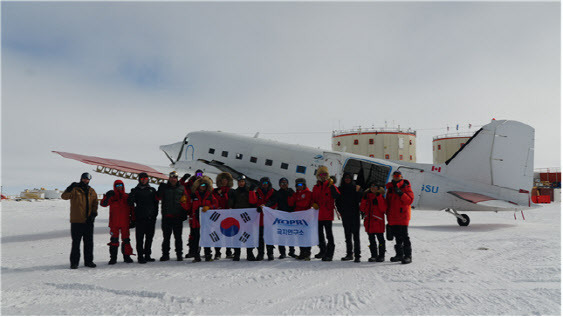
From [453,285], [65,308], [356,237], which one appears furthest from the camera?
[356,237]

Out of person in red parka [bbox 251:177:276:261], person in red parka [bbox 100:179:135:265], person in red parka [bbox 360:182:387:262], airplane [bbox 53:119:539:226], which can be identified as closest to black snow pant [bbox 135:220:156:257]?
person in red parka [bbox 100:179:135:265]

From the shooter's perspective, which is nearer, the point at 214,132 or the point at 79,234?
the point at 79,234

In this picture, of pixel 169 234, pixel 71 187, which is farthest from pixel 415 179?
pixel 71 187

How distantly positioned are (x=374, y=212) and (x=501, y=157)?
31.4 feet

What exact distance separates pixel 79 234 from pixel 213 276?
3158mm

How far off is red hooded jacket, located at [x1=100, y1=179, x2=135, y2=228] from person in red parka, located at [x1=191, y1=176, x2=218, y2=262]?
→ 1.44m

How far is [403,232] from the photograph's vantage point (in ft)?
25.1

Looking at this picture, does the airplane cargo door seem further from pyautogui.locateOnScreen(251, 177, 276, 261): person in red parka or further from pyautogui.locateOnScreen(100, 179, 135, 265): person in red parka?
pyautogui.locateOnScreen(100, 179, 135, 265): person in red parka

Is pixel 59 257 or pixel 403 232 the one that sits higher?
pixel 403 232

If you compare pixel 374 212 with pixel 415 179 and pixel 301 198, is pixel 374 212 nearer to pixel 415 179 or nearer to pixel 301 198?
pixel 301 198

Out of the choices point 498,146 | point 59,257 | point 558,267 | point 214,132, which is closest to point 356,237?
point 558,267

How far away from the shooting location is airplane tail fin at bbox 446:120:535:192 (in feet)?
46.6

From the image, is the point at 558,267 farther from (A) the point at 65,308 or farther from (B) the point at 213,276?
(A) the point at 65,308

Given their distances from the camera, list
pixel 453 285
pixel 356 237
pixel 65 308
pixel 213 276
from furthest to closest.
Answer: pixel 356 237, pixel 213 276, pixel 453 285, pixel 65 308
